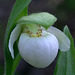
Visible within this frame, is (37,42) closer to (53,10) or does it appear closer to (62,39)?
(62,39)

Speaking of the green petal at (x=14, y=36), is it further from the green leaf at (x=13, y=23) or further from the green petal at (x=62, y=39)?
the green petal at (x=62, y=39)

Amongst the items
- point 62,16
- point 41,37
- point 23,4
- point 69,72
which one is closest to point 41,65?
point 41,37

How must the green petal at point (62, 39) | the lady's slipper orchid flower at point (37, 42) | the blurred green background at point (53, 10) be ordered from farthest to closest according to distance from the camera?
the blurred green background at point (53, 10) < the green petal at point (62, 39) < the lady's slipper orchid flower at point (37, 42)

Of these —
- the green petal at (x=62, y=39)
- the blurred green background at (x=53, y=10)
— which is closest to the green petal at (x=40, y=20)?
the green petal at (x=62, y=39)

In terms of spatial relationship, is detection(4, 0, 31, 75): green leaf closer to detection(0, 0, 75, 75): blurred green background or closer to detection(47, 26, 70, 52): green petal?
detection(47, 26, 70, 52): green petal

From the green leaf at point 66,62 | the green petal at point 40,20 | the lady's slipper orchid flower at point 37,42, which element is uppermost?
the green petal at point 40,20

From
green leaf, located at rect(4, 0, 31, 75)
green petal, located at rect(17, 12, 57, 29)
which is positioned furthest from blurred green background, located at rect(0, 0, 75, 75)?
green petal, located at rect(17, 12, 57, 29)

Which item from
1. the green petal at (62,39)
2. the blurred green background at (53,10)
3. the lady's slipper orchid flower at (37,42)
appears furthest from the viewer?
the blurred green background at (53,10)

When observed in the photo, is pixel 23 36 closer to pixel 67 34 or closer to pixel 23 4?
pixel 23 4

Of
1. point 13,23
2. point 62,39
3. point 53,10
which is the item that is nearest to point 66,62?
point 62,39
